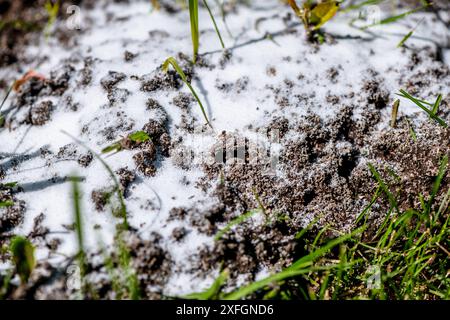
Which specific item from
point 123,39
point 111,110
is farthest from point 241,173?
point 123,39

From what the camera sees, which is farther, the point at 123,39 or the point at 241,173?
the point at 123,39

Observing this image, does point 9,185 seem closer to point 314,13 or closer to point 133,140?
point 133,140

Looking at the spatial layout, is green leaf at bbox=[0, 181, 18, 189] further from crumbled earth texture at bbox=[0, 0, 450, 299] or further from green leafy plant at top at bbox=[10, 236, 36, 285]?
green leafy plant at top at bbox=[10, 236, 36, 285]

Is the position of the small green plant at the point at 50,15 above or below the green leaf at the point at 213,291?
above

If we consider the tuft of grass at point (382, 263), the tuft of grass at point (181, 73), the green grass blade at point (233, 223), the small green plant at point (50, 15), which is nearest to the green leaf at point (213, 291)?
the tuft of grass at point (382, 263)

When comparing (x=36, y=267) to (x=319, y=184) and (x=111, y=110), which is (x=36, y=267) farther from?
(x=319, y=184)

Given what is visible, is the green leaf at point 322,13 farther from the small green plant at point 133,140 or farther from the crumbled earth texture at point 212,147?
the small green plant at point 133,140
